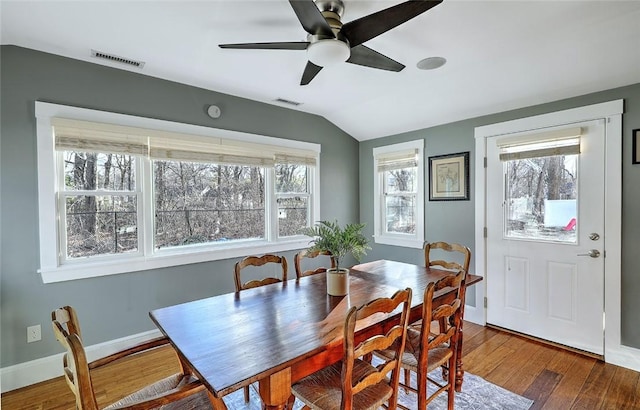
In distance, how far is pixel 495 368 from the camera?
102 inches

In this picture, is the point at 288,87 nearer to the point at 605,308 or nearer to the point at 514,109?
the point at 514,109

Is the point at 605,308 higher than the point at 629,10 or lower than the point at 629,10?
lower

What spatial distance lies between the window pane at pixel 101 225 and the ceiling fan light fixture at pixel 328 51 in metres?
2.26

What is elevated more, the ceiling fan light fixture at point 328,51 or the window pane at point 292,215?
the ceiling fan light fixture at point 328,51

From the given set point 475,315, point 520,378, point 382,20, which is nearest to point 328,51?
point 382,20

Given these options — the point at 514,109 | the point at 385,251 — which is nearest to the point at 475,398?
the point at 385,251

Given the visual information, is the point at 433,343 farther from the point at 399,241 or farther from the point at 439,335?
the point at 399,241

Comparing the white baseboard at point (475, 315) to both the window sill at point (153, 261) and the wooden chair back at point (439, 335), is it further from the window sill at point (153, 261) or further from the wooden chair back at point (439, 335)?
the window sill at point (153, 261)

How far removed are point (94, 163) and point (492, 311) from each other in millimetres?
4275

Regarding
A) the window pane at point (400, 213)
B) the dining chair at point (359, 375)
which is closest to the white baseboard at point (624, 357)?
the window pane at point (400, 213)

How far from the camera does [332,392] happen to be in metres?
1.50

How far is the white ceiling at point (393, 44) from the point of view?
1.94 meters

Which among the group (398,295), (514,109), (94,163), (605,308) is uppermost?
(514,109)

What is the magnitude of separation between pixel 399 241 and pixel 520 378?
209 cm
